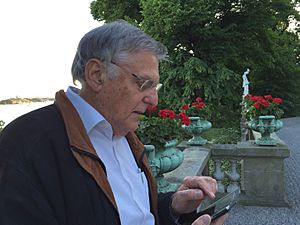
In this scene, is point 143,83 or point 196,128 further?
point 196,128

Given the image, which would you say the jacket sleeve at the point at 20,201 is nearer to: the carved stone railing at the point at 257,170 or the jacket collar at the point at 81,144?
the jacket collar at the point at 81,144

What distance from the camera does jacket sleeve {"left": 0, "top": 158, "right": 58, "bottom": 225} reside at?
92cm

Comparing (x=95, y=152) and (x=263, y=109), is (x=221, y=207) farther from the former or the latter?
(x=263, y=109)

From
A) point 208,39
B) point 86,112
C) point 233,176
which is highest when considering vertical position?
point 208,39

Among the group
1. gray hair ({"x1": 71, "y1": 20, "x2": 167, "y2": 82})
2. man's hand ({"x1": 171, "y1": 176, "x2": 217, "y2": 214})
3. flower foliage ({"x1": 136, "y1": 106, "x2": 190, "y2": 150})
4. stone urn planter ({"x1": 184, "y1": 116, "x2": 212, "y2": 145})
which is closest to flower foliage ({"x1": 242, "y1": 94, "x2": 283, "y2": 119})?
stone urn planter ({"x1": 184, "y1": 116, "x2": 212, "y2": 145})

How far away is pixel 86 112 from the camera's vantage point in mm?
1232

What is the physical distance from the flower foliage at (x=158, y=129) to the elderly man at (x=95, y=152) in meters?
0.93

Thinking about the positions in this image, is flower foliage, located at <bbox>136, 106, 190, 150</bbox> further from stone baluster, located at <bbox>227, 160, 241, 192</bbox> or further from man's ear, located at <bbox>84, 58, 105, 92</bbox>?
stone baluster, located at <bbox>227, 160, 241, 192</bbox>

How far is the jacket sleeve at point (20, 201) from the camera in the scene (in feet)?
3.02

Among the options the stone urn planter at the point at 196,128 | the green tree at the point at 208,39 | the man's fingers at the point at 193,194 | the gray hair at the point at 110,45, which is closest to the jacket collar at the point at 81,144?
the gray hair at the point at 110,45

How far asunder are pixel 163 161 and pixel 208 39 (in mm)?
14458

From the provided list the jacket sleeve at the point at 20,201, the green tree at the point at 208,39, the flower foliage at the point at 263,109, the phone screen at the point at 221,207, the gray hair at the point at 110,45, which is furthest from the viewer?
the green tree at the point at 208,39

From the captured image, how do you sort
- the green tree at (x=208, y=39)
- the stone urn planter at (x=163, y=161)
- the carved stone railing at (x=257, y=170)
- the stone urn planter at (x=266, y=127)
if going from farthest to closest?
the green tree at (x=208, y=39) → the stone urn planter at (x=266, y=127) → the carved stone railing at (x=257, y=170) → the stone urn planter at (x=163, y=161)

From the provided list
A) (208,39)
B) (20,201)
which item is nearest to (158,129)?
(20,201)
